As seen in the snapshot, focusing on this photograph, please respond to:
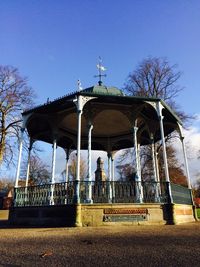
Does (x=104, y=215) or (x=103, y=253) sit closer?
(x=103, y=253)

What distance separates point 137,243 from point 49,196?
6581 millimetres

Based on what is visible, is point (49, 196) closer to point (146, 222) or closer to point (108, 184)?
point (108, 184)

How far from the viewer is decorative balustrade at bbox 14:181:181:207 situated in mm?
10766

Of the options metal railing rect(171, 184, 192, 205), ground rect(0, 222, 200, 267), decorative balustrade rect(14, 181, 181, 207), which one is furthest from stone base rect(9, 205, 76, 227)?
metal railing rect(171, 184, 192, 205)

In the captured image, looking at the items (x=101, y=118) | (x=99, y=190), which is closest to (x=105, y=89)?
(x=101, y=118)

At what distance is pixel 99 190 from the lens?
10953 millimetres

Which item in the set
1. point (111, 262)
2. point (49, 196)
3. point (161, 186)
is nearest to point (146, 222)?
point (161, 186)

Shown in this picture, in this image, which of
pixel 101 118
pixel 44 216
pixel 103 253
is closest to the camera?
pixel 103 253

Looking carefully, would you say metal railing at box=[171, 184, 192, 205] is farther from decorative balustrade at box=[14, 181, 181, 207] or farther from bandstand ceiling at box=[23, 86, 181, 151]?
bandstand ceiling at box=[23, 86, 181, 151]

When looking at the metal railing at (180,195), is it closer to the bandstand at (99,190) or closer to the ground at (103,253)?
the bandstand at (99,190)

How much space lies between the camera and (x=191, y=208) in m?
13.5

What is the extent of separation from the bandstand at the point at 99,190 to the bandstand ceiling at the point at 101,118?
0.15ft

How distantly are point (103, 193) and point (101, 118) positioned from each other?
540cm

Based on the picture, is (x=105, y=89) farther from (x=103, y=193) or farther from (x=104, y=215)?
(x=104, y=215)
